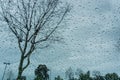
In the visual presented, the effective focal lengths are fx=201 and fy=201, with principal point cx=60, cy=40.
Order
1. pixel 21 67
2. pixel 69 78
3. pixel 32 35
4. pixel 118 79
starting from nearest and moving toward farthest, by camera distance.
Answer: pixel 21 67 < pixel 32 35 < pixel 118 79 < pixel 69 78

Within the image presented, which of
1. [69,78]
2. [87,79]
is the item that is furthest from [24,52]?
[69,78]

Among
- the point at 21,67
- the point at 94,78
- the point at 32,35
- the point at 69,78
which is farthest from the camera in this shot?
the point at 69,78

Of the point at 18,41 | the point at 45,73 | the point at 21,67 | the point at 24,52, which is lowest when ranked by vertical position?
the point at 21,67

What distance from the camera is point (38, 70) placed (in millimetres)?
72500

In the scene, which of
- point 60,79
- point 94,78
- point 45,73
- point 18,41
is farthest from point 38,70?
point 18,41

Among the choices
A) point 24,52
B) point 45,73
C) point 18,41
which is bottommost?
point 24,52

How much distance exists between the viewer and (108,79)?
88.0 m

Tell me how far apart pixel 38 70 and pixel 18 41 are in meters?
56.4

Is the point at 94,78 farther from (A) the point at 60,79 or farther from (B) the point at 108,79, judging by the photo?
(A) the point at 60,79

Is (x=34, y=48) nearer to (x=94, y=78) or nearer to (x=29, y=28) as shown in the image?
(x=29, y=28)

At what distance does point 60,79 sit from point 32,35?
75482mm

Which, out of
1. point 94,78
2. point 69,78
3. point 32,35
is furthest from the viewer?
point 69,78

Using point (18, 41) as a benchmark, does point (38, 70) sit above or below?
above

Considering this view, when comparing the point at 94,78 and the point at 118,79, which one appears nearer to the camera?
the point at 118,79
